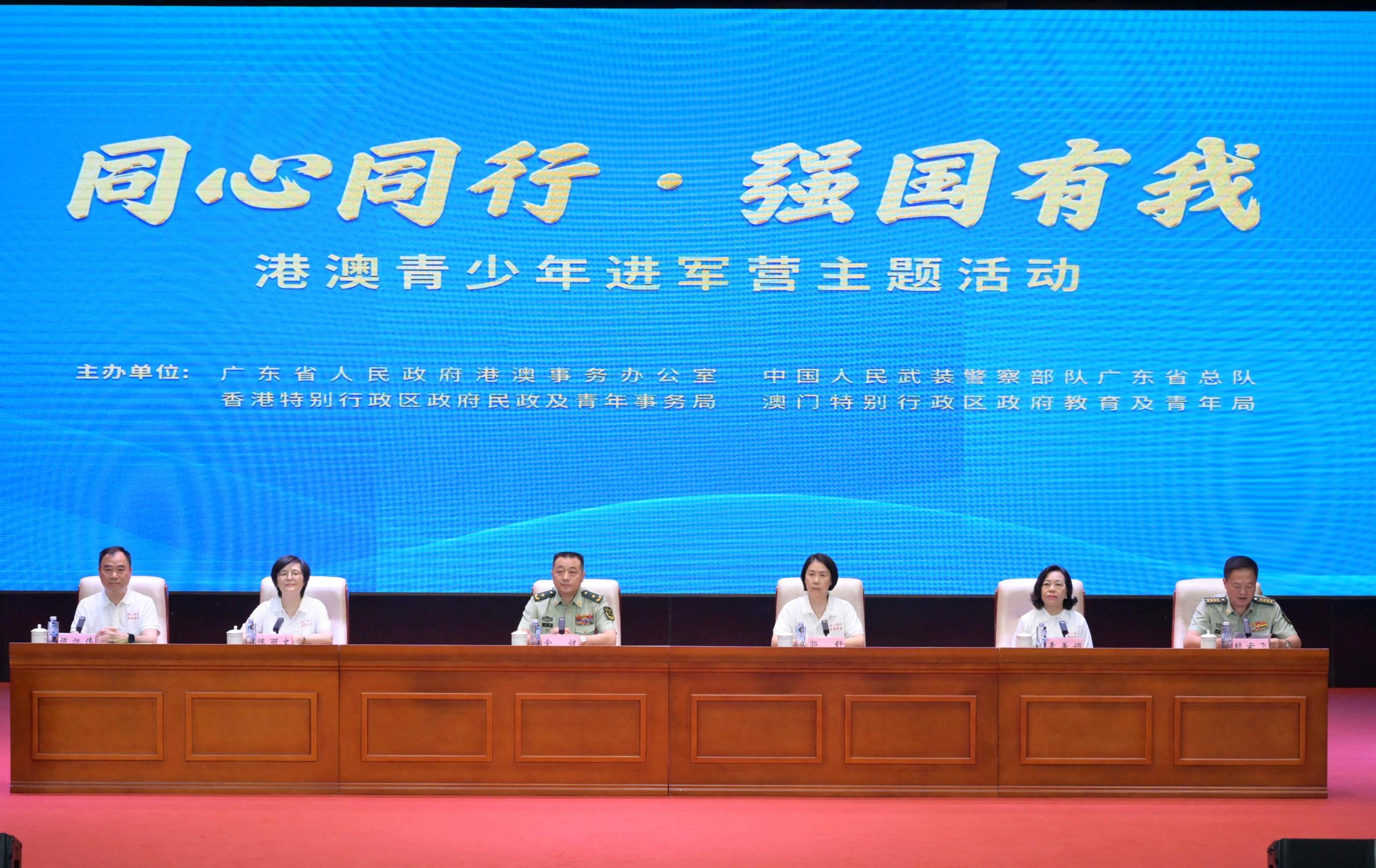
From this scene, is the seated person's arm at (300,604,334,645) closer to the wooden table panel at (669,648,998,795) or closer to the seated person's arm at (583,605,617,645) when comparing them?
the seated person's arm at (583,605,617,645)

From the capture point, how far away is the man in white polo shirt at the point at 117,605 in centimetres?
557

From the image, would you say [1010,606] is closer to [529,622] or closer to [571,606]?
[571,606]

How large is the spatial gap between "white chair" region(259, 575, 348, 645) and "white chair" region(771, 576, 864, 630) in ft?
6.13

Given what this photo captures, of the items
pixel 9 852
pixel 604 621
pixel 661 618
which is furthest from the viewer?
pixel 661 618

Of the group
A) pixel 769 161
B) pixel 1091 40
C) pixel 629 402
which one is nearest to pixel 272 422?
pixel 629 402

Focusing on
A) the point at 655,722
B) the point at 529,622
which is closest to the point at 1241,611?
the point at 655,722

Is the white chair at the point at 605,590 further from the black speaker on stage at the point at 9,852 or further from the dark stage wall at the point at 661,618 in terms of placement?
the black speaker on stage at the point at 9,852

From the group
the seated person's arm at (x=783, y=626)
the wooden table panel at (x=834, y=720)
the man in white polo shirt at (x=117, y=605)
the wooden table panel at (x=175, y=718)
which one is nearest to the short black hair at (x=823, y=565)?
the seated person's arm at (x=783, y=626)

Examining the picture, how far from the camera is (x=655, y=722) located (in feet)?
16.1

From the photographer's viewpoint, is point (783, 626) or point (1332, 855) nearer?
point (1332, 855)

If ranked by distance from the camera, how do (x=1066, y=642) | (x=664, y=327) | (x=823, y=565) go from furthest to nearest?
(x=664, y=327)
(x=823, y=565)
(x=1066, y=642)

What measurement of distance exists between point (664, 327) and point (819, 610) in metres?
1.88

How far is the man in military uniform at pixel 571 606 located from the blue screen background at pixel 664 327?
1139 mm

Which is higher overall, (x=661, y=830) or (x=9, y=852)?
(x=9, y=852)
